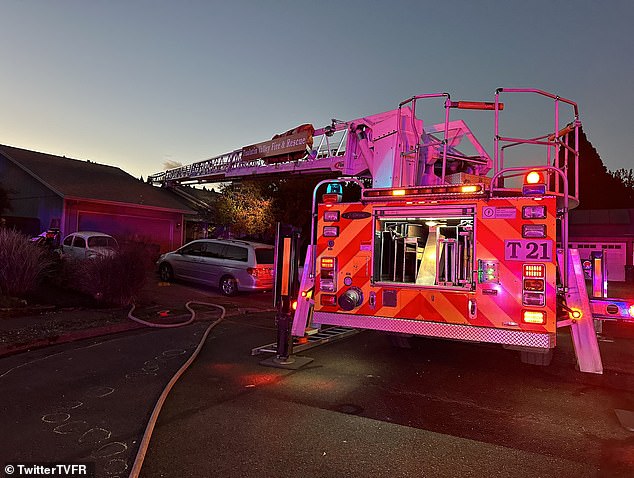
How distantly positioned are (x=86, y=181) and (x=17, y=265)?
14420mm

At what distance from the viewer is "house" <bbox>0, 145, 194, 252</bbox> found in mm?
20875

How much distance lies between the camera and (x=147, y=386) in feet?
17.5

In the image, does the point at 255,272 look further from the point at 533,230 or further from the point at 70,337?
the point at 533,230

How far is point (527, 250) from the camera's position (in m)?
4.93

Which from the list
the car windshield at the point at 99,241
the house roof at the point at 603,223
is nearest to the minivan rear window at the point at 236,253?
the car windshield at the point at 99,241

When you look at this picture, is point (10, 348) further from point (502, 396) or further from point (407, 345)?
point (502, 396)

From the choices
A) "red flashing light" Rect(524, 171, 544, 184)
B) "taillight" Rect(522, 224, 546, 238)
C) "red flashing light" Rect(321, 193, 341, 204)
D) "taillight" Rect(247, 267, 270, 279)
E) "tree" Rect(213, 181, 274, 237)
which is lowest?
"taillight" Rect(247, 267, 270, 279)

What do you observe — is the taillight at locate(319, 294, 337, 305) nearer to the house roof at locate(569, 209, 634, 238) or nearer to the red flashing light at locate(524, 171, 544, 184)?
the red flashing light at locate(524, 171, 544, 184)

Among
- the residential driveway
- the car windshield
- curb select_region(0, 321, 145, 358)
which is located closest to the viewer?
the residential driveway

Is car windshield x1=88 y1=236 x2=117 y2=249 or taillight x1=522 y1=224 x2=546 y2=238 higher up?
car windshield x1=88 y1=236 x2=117 y2=249

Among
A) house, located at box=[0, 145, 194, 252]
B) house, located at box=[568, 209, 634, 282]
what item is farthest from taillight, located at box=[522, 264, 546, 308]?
house, located at box=[568, 209, 634, 282]

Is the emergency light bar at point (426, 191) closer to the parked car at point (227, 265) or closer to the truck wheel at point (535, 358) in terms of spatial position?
the truck wheel at point (535, 358)

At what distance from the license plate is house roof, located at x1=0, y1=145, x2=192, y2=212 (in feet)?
64.7

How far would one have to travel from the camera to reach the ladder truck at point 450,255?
194 inches
